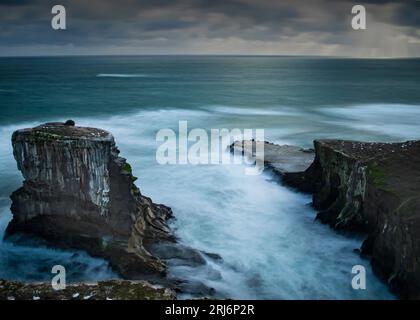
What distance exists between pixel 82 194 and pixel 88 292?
5559mm

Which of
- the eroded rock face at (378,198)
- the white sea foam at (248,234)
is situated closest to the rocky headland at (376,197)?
the eroded rock face at (378,198)

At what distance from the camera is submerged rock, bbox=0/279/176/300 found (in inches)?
529

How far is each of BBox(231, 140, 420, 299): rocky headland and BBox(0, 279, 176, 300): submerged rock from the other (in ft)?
27.1

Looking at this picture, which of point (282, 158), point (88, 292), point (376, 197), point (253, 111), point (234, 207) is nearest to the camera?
point (88, 292)

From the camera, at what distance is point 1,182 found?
27516 millimetres

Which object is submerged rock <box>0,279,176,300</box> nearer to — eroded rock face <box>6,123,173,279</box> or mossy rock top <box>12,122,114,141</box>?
eroded rock face <box>6,123,173,279</box>

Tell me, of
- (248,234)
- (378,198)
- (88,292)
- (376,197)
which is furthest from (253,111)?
(88,292)

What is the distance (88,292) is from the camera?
13.8 meters

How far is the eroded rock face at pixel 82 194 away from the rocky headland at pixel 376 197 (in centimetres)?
879

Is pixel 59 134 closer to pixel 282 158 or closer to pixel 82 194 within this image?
pixel 82 194

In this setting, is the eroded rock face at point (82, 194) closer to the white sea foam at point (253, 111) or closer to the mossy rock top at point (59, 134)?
the mossy rock top at point (59, 134)
